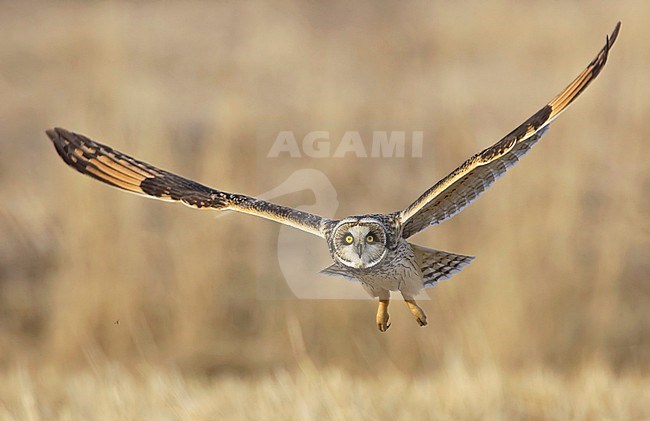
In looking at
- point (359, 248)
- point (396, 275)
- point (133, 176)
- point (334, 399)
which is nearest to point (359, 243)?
point (359, 248)

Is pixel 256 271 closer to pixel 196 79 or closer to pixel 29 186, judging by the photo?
pixel 29 186

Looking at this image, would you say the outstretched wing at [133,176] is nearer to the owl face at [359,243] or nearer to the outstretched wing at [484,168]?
the owl face at [359,243]

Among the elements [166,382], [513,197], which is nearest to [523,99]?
[513,197]

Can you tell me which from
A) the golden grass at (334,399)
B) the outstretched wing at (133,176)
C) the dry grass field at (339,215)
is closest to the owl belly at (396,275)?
the outstretched wing at (133,176)

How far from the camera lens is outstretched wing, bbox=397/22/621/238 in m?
3.11

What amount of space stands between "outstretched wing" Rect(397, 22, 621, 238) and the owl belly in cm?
7

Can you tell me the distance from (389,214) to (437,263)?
216mm

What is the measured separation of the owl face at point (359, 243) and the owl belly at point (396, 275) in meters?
0.05

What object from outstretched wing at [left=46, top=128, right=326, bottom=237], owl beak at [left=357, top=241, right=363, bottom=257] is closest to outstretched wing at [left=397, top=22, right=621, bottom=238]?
owl beak at [left=357, top=241, right=363, bottom=257]

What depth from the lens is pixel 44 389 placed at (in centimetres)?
523

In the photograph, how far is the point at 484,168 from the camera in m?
3.36

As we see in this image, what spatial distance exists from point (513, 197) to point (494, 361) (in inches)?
54.1

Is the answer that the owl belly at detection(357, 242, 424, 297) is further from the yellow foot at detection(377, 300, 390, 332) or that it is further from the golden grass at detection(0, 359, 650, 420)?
the golden grass at detection(0, 359, 650, 420)

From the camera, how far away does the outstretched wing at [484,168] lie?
10.2ft
